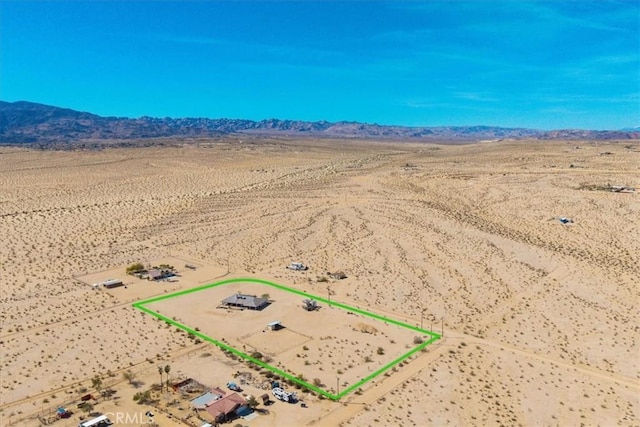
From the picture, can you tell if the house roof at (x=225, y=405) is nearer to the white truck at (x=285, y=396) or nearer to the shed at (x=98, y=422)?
the white truck at (x=285, y=396)

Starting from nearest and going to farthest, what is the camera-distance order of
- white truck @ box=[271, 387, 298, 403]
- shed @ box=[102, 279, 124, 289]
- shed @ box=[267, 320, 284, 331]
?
1. white truck @ box=[271, 387, 298, 403]
2. shed @ box=[267, 320, 284, 331]
3. shed @ box=[102, 279, 124, 289]

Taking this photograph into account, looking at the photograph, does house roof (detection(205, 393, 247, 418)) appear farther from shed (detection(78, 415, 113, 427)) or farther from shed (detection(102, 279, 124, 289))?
shed (detection(102, 279, 124, 289))

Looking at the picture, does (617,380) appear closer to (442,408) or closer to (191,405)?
(442,408)

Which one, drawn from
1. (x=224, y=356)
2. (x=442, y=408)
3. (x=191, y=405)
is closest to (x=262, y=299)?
(x=224, y=356)

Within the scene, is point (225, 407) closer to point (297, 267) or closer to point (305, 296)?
point (305, 296)

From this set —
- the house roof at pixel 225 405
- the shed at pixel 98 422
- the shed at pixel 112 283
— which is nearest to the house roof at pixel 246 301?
the shed at pixel 112 283

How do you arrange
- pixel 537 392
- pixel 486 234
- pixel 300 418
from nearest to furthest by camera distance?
pixel 300 418 → pixel 537 392 → pixel 486 234

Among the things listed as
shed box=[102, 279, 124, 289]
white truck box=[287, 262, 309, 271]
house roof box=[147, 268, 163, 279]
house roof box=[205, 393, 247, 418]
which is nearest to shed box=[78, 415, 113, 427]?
house roof box=[205, 393, 247, 418]
